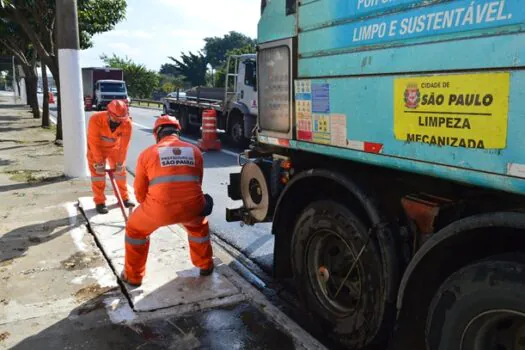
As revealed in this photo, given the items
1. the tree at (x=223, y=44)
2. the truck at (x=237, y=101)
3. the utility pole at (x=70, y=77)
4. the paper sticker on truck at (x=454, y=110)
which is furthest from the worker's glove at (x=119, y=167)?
the tree at (x=223, y=44)

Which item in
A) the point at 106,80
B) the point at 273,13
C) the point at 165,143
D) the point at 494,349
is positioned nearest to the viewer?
the point at 494,349

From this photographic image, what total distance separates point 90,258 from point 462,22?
4123 mm

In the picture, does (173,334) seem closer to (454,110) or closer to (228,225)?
(454,110)

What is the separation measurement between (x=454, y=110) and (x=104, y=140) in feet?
17.3

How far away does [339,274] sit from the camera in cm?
334

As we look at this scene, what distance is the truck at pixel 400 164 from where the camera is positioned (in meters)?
2.07

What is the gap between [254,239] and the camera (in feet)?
19.1

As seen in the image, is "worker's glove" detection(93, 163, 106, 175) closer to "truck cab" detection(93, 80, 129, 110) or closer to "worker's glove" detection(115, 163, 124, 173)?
"worker's glove" detection(115, 163, 124, 173)

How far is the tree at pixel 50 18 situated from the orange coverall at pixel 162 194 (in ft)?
28.0

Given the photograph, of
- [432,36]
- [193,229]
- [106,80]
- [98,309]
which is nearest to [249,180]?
[193,229]

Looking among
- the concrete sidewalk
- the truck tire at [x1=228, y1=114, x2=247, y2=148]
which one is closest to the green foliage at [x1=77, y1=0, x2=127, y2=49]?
the truck tire at [x1=228, y1=114, x2=247, y2=148]

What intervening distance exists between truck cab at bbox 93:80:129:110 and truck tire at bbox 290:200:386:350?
2990 centimetres

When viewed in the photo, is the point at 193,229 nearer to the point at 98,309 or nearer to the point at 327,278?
the point at 98,309

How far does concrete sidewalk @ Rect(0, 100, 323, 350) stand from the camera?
343 centimetres
